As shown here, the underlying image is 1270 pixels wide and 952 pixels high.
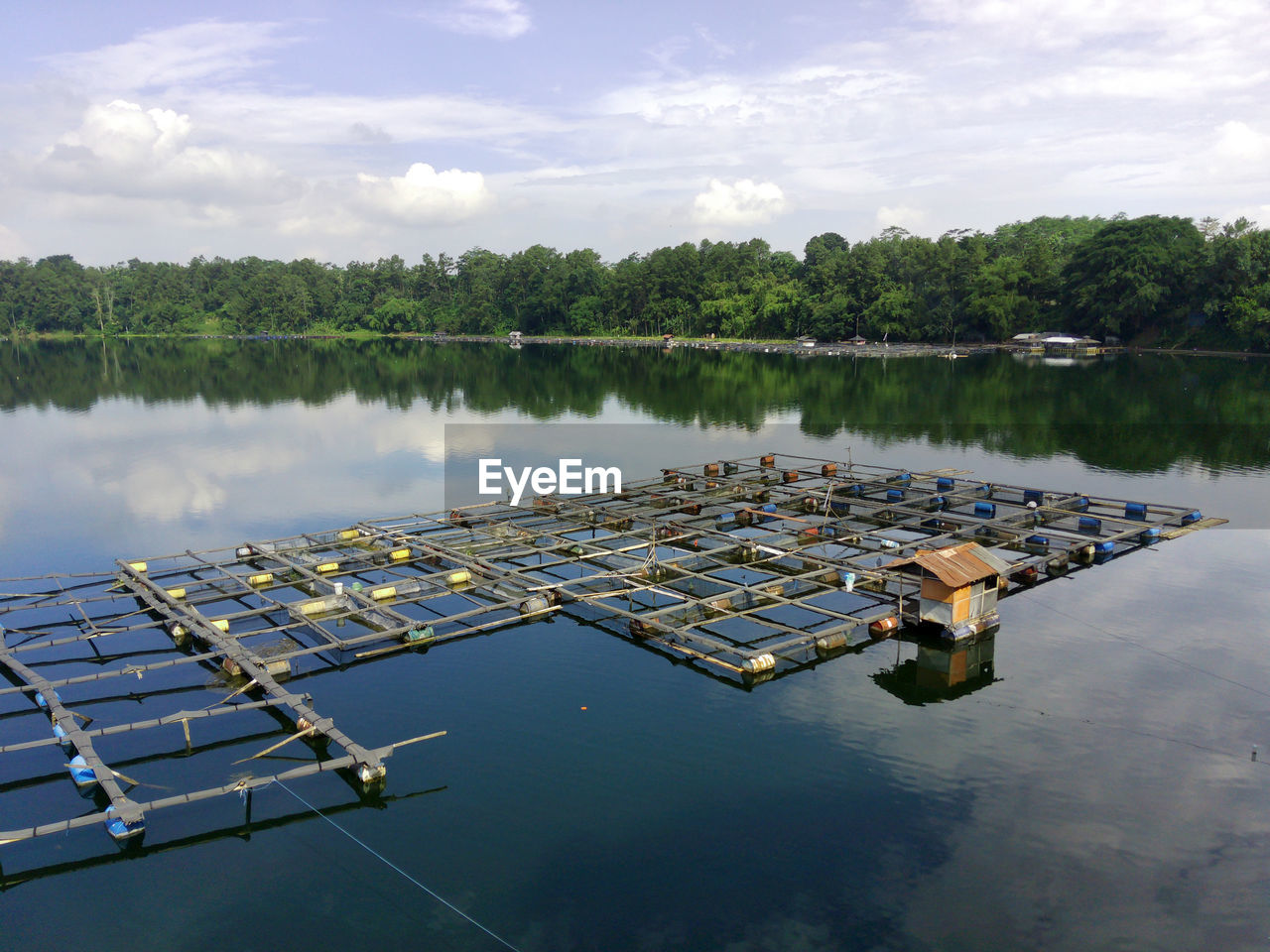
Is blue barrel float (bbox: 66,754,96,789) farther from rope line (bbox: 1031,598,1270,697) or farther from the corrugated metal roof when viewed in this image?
rope line (bbox: 1031,598,1270,697)

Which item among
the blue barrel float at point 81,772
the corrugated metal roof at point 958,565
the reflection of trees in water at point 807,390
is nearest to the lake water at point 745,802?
the blue barrel float at point 81,772

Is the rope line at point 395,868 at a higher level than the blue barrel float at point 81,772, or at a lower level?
lower

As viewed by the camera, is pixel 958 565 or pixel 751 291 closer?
pixel 958 565

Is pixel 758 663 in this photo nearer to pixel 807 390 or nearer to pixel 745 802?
pixel 745 802

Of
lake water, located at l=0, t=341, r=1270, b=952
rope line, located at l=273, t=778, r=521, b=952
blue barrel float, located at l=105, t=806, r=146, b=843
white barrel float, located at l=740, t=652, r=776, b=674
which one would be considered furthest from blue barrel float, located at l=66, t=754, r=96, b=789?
white barrel float, located at l=740, t=652, r=776, b=674

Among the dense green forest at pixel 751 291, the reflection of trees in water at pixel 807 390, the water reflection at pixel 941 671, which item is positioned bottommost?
the water reflection at pixel 941 671

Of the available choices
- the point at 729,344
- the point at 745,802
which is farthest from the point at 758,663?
the point at 729,344

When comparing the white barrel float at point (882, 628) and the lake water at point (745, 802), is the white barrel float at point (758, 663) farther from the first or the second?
the white barrel float at point (882, 628)
